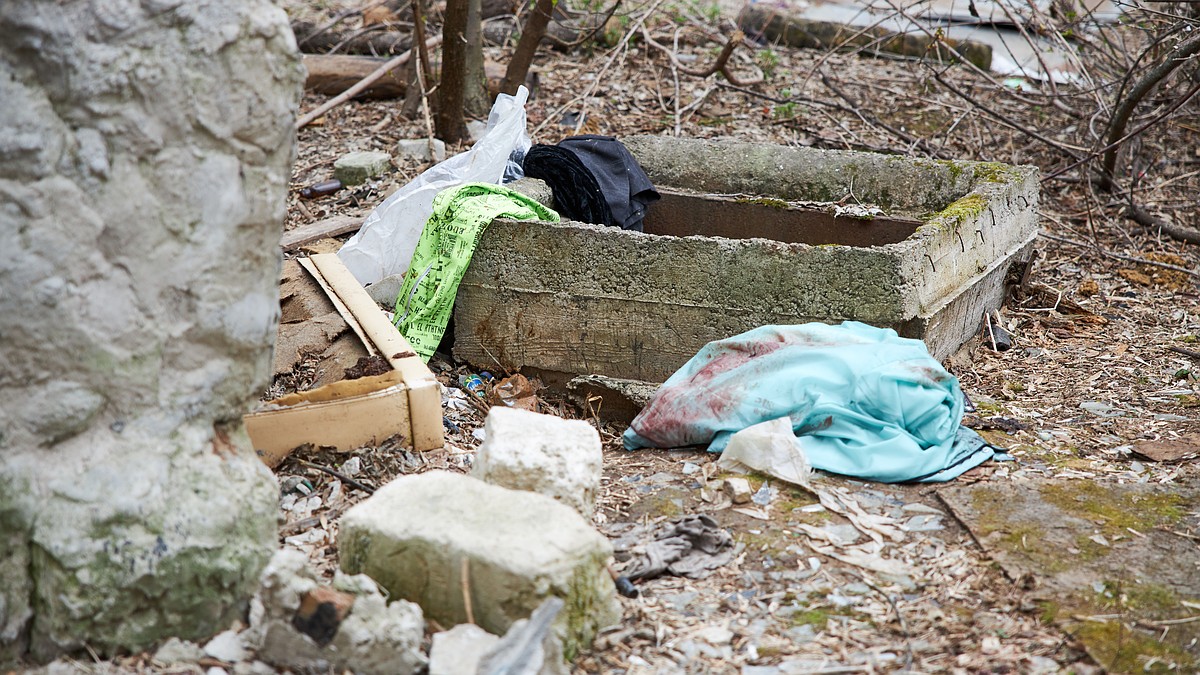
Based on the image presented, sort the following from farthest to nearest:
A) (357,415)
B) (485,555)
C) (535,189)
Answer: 1. (535,189)
2. (357,415)
3. (485,555)

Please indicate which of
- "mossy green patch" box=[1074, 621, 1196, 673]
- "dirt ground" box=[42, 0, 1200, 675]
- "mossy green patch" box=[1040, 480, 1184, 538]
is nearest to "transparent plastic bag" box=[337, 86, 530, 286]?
"dirt ground" box=[42, 0, 1200, 675]

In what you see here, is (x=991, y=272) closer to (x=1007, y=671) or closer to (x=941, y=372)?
(x=941, y=372)

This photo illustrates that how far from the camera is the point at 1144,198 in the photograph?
7.74m

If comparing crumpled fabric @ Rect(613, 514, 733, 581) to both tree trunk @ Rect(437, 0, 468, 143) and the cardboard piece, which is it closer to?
the cardboard piece

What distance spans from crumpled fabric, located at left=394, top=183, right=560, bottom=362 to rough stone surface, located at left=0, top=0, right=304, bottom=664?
207 centimetres

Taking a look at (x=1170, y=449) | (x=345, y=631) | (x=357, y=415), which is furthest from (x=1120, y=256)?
(x=345, y=631)

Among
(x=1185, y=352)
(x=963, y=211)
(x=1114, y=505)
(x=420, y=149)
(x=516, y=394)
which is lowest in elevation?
(x=516, y=394)

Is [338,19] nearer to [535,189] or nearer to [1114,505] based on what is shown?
[535,189]

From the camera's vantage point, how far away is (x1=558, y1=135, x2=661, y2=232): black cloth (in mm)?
5488

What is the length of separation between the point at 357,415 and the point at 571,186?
83.4 inches

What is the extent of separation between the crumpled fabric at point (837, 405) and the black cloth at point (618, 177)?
141 cm

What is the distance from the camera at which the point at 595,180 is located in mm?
5438

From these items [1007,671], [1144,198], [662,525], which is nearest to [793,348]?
[662,525]

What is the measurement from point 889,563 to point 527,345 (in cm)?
217
